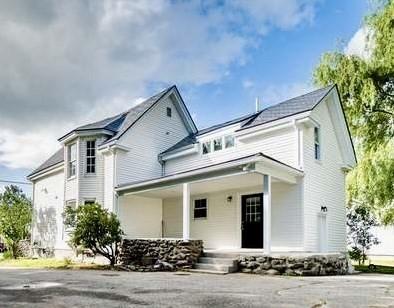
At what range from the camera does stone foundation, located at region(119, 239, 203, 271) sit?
1389 centimetres

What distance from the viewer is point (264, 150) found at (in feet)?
51.6

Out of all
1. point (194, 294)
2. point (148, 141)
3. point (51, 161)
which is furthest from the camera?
point (51, 161)

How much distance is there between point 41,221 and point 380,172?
1681cm

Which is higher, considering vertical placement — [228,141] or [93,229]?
[228,141]

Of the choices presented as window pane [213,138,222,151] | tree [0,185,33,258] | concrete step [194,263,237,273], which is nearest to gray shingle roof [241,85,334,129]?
window pane [213,138,222,151]

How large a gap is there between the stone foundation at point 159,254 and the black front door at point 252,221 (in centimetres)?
234

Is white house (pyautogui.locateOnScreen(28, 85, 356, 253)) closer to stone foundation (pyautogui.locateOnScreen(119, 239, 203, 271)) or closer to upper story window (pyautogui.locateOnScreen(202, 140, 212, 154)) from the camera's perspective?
upper story window (pyautogui.locateOnScreen(202, 140, 212, 154))

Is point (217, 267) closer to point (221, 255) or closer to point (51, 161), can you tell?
point (221, 255)

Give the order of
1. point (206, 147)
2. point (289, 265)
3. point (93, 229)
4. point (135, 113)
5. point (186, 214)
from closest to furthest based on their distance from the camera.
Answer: point (289, 265) < point (186, 214) < point (93, 229) < point (206, 147) < point (135, 113)

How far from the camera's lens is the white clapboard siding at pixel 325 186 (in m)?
14.9

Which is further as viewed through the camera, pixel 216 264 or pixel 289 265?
pixel 216 264

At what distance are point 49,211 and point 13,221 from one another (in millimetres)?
3813

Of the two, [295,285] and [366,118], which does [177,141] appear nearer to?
[366,118]

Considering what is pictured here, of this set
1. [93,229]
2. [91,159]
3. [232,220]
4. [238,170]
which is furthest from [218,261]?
[91,159]
